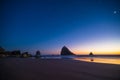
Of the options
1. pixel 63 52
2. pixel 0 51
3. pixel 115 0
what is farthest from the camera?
pixel 63 52

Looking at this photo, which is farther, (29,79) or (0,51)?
(0,51)

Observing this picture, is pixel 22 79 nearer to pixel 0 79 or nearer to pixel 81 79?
pixel 0 79

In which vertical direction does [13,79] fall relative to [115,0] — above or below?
below

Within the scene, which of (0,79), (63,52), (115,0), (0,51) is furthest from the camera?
(63,52)

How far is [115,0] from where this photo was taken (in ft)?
34.0

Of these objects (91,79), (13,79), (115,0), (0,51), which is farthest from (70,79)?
(0,51)

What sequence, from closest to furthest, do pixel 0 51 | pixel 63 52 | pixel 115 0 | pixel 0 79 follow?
pixel 0 79 → pixel 115 0 → pixel 0 51 → pixel 63 52

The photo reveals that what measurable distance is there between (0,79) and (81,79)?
173 inches

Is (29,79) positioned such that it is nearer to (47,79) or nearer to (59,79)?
(47,79)

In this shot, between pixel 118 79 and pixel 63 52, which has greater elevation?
pixel 63 52

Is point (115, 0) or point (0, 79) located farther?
point (115, 0)

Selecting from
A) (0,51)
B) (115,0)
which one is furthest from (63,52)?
(115,0)

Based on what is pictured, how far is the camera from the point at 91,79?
7.36m

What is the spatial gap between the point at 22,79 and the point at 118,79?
5254mm
